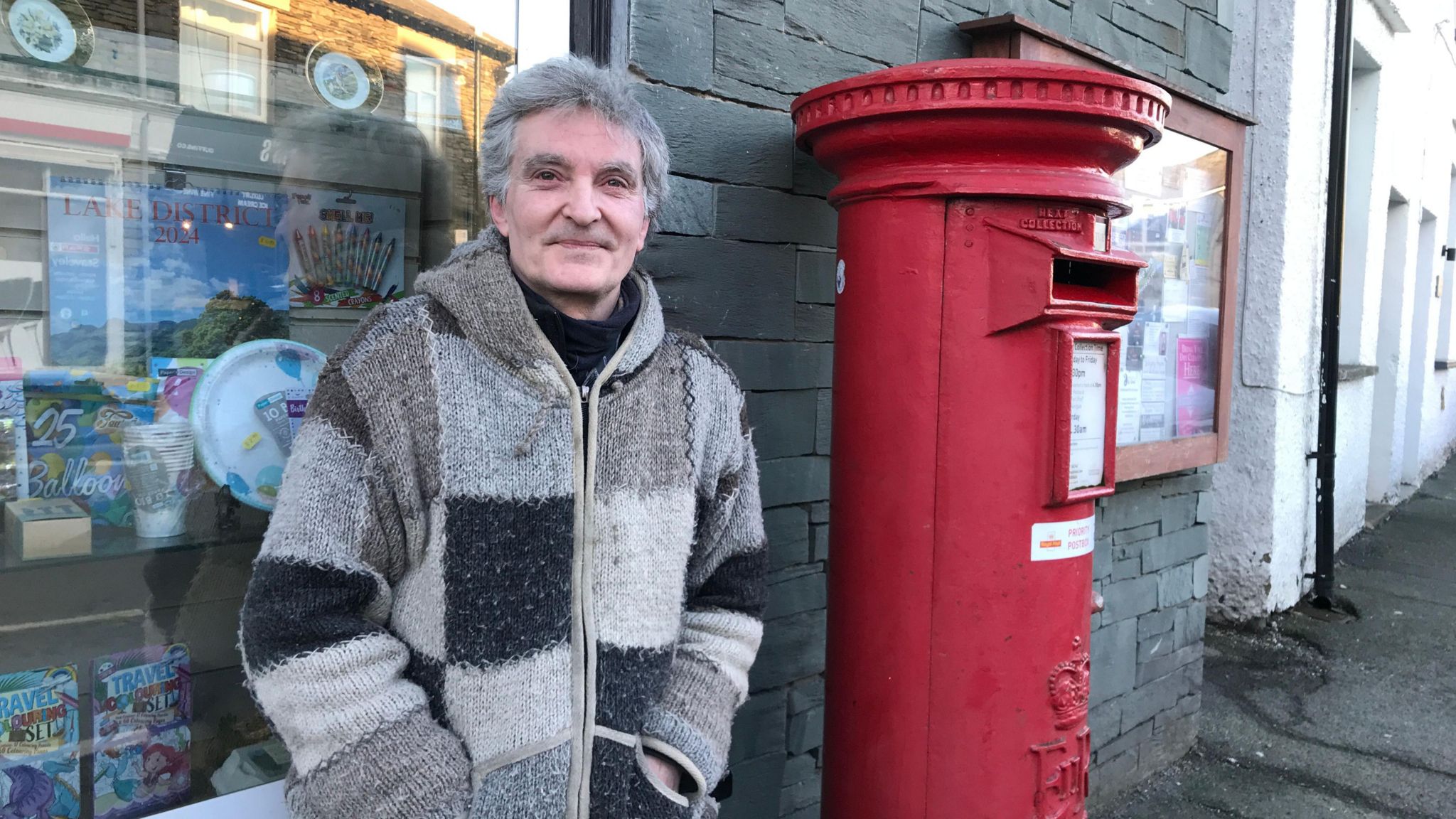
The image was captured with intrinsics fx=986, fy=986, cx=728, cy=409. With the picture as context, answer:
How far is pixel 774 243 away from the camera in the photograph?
241 centimetres

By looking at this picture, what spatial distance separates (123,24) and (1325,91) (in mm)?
6033

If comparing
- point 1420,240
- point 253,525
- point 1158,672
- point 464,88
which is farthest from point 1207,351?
point 1420,240

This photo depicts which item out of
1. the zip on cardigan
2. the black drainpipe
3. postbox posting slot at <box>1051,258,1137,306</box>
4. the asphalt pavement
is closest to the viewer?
the zip on cardigan

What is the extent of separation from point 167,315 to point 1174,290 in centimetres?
318

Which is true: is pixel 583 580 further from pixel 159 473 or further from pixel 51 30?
pixel 51 30

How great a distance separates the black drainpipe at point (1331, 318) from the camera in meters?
5.63

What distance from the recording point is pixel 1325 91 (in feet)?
18.4

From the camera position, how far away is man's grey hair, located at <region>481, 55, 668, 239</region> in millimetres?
1472

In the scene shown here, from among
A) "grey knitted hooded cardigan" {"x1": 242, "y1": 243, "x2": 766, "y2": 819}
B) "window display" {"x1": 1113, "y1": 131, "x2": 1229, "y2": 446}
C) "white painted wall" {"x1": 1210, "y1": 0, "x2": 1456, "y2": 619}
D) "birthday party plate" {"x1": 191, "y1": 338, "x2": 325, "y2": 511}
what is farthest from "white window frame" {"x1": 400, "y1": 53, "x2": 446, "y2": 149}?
"white painted wall" {"x1": 1210, "y1": 0, "x2": 1456, "y2": 619}

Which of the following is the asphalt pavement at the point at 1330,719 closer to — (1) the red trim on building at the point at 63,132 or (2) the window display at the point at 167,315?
(2) the window display at the point at 167,315

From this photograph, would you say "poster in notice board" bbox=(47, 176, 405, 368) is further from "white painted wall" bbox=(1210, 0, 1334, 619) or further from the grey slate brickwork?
"white painted wall" bbox=(1210, 0, 1334, 619)

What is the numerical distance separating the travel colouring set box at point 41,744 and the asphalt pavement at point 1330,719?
3.08 meters

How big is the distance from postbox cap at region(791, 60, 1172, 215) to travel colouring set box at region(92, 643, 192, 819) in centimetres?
160

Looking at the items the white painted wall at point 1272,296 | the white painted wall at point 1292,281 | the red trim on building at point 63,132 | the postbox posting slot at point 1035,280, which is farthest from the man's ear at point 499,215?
the white painted wall at point 1272,296
